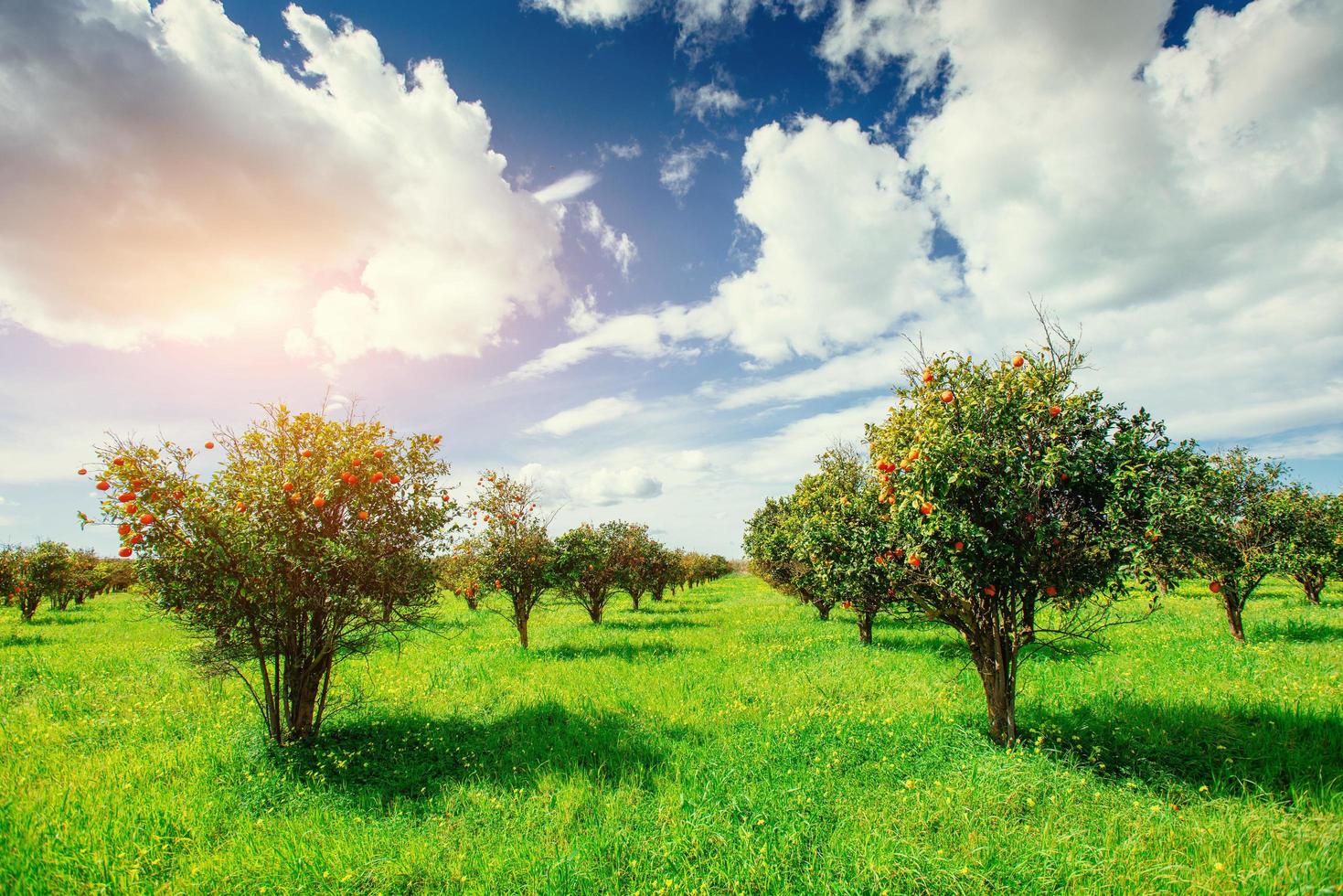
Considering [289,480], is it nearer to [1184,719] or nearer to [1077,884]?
[1077,884]

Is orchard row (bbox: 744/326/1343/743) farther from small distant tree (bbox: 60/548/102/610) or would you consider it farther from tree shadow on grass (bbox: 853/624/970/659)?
small distant tree (bbox: 60/548/102/610)

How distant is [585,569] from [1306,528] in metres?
25.8

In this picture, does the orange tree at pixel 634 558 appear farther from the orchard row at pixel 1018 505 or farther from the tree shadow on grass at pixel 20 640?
the tree shadow on grass at pixel 20 640

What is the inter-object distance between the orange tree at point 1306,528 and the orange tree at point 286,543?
83.8ft

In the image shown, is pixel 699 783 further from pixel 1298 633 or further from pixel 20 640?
pixel 20 640

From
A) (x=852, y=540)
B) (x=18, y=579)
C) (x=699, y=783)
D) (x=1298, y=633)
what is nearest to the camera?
(x=699, y=783)

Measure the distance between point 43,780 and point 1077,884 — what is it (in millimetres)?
13069

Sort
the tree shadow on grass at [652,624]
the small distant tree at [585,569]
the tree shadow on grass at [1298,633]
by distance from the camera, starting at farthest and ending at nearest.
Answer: the tree shadow on grass at [652,624]
the small distant tree at [585,569]
the tree shadow on grass at [1298,633]

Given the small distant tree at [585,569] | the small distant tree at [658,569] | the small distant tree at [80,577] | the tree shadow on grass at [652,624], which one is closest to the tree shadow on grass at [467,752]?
the small distant tree at [585,569]

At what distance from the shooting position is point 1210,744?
7934 millimetres

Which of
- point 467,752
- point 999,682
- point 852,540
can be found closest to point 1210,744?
point 999,682

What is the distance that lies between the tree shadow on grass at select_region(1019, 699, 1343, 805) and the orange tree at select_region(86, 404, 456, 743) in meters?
11.3

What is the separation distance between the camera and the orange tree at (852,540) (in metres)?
9.34

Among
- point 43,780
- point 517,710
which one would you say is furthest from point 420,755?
point 43,780
